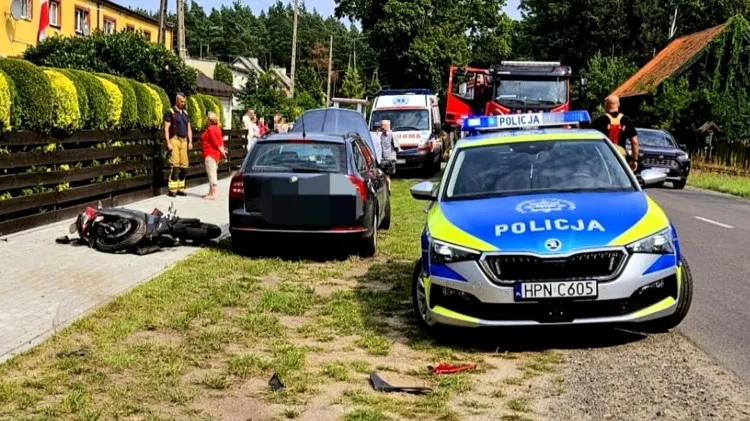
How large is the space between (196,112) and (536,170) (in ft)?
51.8

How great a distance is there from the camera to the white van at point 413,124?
92.6 feet

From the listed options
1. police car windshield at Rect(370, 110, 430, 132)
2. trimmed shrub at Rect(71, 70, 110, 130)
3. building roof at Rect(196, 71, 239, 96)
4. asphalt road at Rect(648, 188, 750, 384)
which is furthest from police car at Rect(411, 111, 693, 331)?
building roof at Rect(196, 71, 239, 96)

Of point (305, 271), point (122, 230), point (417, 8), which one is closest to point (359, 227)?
point (305, 271)

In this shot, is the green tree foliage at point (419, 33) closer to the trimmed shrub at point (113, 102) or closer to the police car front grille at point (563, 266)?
the trimmed shrub at point (113, 102)

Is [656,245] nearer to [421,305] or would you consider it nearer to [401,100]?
[421,305]

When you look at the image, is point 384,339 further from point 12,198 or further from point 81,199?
point 81,199

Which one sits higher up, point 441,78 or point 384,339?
point 441,78

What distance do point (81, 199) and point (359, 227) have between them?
554cm

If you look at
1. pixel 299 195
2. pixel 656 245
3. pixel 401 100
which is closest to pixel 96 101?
pixel 299 195

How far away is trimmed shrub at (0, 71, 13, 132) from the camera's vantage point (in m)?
11.0

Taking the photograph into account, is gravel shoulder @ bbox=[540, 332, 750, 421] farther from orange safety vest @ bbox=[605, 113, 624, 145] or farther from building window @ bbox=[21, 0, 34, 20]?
building window @ bbox=[21, 0, 34, 20]

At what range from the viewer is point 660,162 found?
2555 centimetres

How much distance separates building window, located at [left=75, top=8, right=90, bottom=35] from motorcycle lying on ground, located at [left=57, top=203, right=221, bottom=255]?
105 ft

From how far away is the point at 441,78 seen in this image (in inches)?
2339
